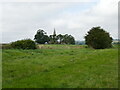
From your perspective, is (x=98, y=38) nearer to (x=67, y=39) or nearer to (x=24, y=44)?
(x=24, y=44)

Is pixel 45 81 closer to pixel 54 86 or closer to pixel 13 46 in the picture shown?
pixel 54 86

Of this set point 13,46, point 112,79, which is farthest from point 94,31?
point 112,79

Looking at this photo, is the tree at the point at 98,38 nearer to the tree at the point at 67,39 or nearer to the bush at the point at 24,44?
the bush at the point at 24,44

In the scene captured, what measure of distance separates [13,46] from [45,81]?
32.4 metres

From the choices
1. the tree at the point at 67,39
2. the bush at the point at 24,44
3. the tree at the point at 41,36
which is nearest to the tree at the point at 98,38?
the bush at the point at 24,44

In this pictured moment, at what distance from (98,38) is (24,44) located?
16.5 m

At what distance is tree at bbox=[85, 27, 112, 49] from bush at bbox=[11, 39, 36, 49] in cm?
1335

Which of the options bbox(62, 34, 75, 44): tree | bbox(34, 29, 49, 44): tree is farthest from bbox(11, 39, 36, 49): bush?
bbox(62, 34, 75, 44): tree

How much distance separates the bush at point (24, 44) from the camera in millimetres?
36938

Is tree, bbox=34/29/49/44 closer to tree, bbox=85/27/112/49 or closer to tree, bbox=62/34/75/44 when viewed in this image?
tree, bbox=62/34/75/44

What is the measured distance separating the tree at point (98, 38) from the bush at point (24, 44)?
1335 centimetres

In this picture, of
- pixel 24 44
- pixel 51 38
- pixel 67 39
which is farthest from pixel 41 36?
pixel 24 44

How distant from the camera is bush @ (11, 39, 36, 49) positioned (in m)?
36.9

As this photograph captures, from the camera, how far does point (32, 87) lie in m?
5.96
